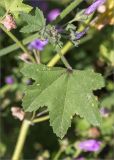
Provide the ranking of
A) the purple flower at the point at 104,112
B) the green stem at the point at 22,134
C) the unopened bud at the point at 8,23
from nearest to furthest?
the unopened bud at the point at 8,23
the green stem at the point at 22,134
the purple flower at the point at 104,112

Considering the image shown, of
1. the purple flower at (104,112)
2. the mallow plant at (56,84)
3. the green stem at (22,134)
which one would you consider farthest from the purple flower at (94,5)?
the purple flower at (104,112)

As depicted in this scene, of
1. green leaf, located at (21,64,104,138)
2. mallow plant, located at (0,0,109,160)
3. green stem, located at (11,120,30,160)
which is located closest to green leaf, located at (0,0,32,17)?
mallow plant, located at (0,0,109,160)

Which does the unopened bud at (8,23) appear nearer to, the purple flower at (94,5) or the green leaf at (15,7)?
the green leaf at (15,7)

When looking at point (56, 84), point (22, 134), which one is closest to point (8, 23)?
point (56, 84)

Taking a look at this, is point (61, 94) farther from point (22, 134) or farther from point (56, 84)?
point (22, 134)

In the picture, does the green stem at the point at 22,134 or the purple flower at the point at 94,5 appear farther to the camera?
the green stem at the point at 22,134

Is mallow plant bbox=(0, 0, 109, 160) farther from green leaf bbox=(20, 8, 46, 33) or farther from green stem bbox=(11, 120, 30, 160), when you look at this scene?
green stem bbox=(11, 120, 30, 160)
